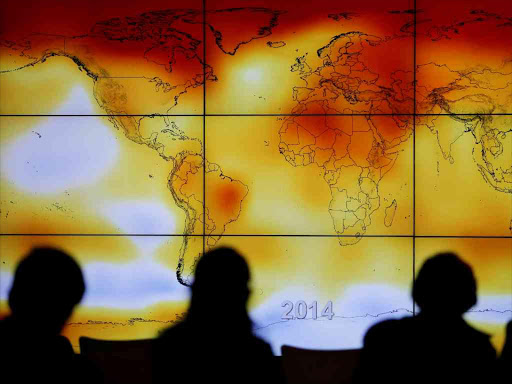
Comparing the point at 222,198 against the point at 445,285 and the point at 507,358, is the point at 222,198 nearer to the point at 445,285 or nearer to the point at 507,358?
the point at 445,285

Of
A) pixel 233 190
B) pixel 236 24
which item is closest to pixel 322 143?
pixel 233 190

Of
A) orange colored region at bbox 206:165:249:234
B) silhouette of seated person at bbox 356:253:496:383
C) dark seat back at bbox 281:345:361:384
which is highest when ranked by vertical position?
orange colored region at bbox 206:165:249:234

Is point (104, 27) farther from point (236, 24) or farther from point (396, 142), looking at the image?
point (396, 142)

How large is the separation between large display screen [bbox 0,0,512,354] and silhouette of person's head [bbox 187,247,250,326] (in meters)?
0.05

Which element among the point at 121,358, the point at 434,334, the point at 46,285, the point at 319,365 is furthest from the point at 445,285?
the point at 46,285

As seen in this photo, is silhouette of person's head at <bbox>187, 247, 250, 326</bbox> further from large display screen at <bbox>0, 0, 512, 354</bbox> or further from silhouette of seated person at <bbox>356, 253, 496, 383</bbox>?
silhouette of seated person at <bbox>356, 253, 496, 383</bbox>

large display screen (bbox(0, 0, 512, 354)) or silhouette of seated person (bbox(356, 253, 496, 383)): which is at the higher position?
large display screen (bbox(0, 0, 512, 354))

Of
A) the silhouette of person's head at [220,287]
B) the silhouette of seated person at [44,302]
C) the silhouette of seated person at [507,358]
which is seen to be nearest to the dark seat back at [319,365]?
the silhouette of person's head at [220,287]

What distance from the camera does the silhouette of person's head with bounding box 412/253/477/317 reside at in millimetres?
2256

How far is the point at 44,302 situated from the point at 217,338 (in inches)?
38.2

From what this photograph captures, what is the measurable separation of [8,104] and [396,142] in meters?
2.13

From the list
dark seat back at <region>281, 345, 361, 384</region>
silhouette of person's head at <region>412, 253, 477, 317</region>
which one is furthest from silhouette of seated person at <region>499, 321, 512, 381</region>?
dark seat back at <region>281, 345, 361, 384</region>

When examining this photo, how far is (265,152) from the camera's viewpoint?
2277 millimetres

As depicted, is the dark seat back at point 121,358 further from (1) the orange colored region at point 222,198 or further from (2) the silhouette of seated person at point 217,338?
(1) the orange colored region at point 222,198
